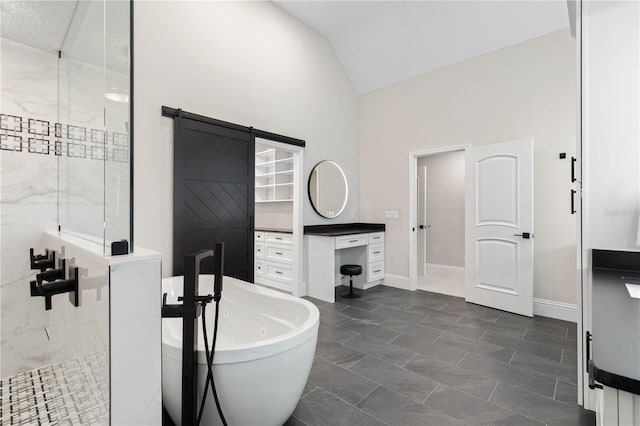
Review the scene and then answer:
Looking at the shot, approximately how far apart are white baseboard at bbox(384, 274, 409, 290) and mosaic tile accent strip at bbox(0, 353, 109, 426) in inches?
169

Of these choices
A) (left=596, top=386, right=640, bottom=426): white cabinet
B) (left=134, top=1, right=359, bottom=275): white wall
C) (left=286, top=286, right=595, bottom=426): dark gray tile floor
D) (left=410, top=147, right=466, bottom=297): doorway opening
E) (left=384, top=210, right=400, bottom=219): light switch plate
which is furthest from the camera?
(left=410, top=147, right=466, bottom=297): doorway opening

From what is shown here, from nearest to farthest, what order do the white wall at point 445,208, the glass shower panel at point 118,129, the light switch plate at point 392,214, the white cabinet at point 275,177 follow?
the glass shower panel at point 118,129, the light switch plate at point 392,214, the white cabinet at point 275,177, the white wall at point 445,208

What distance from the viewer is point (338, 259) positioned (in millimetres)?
4582

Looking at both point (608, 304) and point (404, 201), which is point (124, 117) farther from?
point (404, 201)

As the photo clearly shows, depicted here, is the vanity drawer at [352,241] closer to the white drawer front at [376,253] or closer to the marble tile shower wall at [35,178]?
the white drawer front at [376,253]

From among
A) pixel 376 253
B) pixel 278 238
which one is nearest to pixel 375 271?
pixel 376 253

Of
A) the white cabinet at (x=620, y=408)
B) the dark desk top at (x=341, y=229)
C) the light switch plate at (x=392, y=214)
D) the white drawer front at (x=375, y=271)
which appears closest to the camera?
the white cabinet at (x=620, y=408)

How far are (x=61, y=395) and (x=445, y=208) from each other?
6.46 meters

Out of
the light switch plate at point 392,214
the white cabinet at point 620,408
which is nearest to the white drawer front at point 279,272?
the light switch plate at point 392,214

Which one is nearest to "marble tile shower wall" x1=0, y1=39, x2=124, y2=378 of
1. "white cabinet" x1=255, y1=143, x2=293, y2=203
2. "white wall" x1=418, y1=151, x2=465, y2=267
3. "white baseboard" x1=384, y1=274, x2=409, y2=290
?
"white cabinet" x1=255, y1=143, x2=293, y2=203

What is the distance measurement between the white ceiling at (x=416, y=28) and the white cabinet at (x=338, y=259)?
2715 mm

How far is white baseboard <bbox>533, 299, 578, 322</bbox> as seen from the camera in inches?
128

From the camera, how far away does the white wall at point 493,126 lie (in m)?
3.34

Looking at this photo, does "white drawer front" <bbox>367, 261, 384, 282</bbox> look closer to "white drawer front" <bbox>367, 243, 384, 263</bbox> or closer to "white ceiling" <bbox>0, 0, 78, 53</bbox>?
"white drawer front" <bbox>367, 243, 384, 263</bbox>
